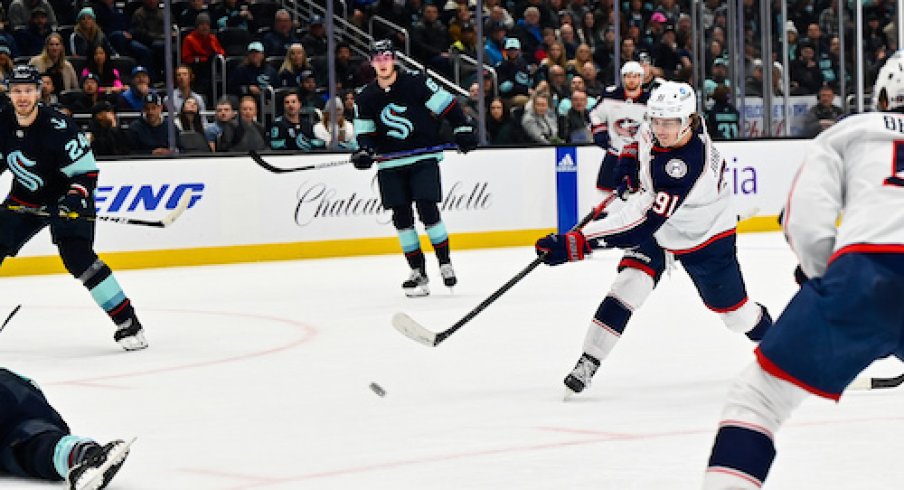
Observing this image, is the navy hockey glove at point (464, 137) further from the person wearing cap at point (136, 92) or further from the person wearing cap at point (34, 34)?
the person wearing cap at point (34, 34)

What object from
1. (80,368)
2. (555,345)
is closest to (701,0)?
(555,345)

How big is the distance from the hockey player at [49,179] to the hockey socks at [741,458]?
3748mm

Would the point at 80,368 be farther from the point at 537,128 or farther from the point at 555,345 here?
the point at 537,128

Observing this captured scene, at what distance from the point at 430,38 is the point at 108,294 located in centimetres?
689

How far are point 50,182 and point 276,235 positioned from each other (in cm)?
413

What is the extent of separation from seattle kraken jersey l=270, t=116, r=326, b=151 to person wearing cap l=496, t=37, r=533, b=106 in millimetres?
1978

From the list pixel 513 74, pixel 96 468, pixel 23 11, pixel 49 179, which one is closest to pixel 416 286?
pixel 49 179

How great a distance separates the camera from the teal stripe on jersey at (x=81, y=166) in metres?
5.95

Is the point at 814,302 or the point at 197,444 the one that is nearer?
the point at 814,302

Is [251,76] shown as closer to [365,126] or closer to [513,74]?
[513,74]

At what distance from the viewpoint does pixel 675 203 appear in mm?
4523

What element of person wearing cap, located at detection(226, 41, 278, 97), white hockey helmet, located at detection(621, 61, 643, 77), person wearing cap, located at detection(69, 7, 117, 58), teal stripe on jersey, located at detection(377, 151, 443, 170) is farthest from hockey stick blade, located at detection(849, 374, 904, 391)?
person wearing cap, located at detection(69, 7, 117, 58)

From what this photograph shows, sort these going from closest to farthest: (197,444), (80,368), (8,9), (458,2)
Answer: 1. (197,444)
2. (80,368)
3. (8,9)
4. (458,2)

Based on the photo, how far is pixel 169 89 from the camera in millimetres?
9820
